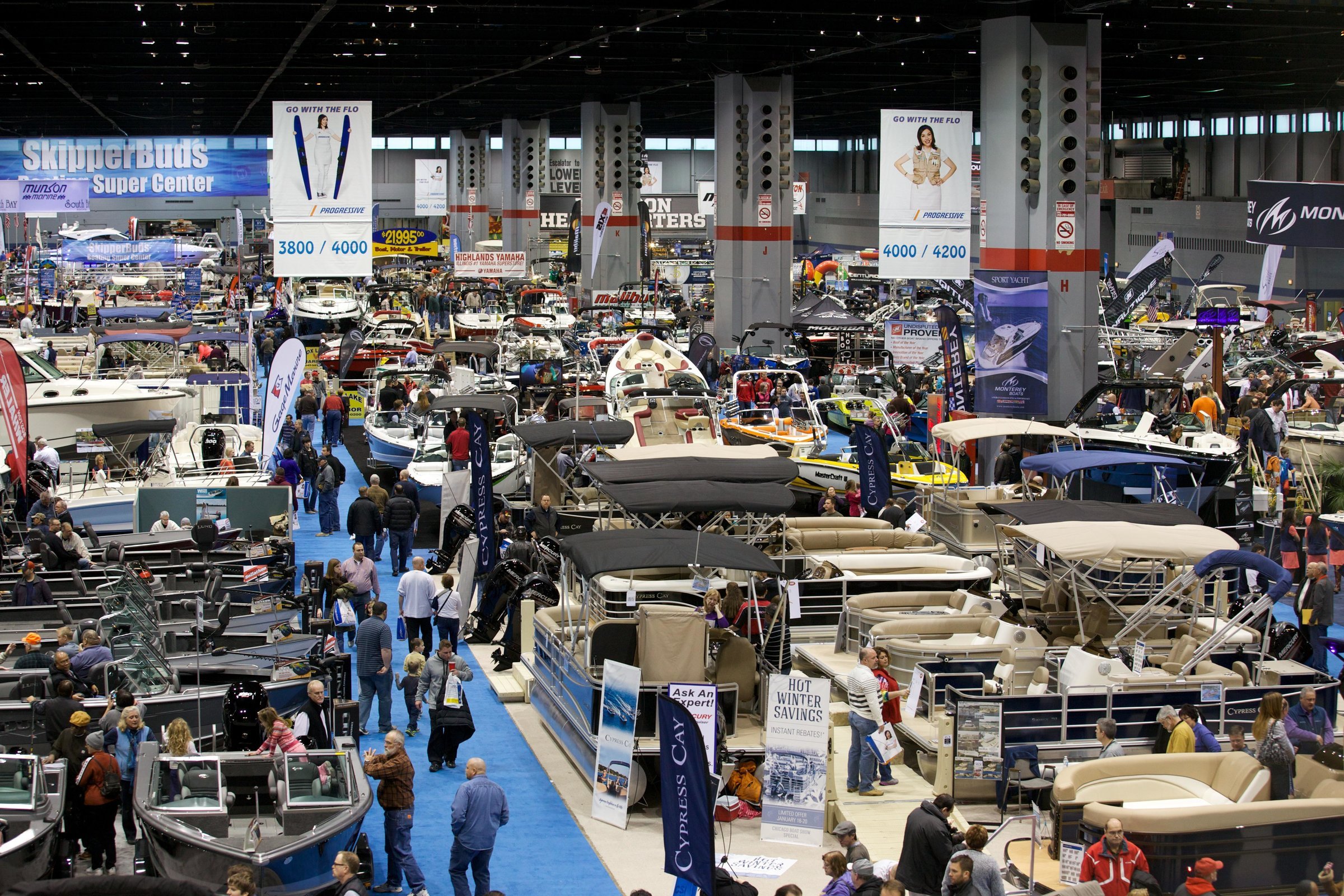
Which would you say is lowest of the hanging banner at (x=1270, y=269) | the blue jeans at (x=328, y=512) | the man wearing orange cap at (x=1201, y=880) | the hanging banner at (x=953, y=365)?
the man wearing orange cap at (x=1201, y=880)

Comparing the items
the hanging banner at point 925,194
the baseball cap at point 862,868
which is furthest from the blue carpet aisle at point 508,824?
the hanging banner at point 925,194

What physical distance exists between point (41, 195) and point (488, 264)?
14.0 metres

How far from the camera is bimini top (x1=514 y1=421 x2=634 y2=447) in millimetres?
20141

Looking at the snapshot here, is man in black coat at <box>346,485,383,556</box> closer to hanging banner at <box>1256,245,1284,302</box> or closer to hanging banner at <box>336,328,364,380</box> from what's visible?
hanging banner at <box>336,328,364,380</box>

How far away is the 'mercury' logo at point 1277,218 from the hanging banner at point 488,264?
2647 cm

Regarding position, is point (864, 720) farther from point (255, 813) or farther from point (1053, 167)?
point (1053, 167)

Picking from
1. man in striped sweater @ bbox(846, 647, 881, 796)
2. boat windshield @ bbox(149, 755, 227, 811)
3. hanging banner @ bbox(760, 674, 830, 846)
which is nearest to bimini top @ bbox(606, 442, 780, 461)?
man in striped sweater @ bbox(846, 647, 881, 796)

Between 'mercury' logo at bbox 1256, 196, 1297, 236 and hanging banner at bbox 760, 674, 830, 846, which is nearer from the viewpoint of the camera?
hanging banner at bbox 760, 674, 830, 846

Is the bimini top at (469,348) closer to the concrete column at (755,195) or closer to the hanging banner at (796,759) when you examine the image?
the concrete column at (755,195)

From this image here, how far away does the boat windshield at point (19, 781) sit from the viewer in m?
10.1

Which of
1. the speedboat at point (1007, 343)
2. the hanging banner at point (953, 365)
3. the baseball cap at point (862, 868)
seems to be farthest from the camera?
the hanging banner at point (953, 365)

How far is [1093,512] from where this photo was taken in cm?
1606

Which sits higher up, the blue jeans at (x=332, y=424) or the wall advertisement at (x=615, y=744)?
the blue jeans at (x=332, y=424)

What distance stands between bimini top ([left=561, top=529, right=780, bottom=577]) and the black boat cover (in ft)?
7.65
